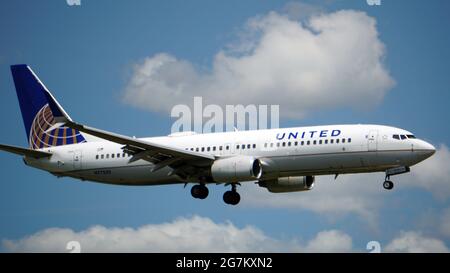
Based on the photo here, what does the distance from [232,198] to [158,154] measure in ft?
23.2

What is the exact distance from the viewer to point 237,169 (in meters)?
64.8

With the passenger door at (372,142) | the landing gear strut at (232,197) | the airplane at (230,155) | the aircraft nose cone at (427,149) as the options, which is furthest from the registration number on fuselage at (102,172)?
the aircraft nose cone at (427,149)

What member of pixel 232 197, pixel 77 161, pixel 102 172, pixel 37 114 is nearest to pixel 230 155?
pixel 232 197

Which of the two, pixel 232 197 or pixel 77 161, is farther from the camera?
pixel 77 161

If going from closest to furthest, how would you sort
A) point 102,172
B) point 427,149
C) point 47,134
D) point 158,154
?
point 427,149, point 158,154, point 102,172, point 47,134

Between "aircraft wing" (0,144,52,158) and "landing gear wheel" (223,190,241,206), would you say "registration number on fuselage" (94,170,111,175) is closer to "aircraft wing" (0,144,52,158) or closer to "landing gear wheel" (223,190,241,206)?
"aircraft wing" (0,144,52,158)

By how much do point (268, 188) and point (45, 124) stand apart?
17.9m

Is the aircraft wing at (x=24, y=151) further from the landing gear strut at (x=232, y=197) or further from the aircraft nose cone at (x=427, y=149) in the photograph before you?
the aircraft nose cone at (x=427, y=149)

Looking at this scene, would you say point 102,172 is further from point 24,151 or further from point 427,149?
point 427,149

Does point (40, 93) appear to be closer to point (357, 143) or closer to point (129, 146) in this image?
point (129, 146)

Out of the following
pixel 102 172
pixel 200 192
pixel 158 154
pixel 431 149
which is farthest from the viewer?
pixel 102 172

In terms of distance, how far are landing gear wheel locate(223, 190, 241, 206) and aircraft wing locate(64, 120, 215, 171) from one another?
4344 mm

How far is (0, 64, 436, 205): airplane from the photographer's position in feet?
210
